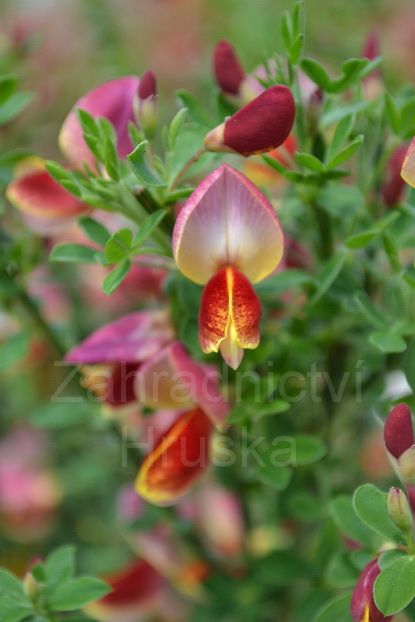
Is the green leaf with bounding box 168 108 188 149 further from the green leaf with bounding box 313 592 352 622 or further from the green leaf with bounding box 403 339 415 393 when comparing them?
the green leaf with bounding box 313 592 352 622

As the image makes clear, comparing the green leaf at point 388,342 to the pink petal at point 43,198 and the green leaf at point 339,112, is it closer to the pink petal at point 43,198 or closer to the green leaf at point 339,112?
the green leaf at point 339,112

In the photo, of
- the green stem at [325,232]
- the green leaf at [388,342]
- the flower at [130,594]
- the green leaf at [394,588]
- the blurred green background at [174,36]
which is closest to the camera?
the green leaf at [394,588]

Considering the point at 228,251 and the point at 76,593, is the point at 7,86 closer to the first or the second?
the point at 228,251

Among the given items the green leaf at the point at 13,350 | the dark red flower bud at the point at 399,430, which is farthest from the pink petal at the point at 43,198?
the dark red flower bud at the point at 399,430

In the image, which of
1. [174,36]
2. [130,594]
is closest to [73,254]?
[130,594]

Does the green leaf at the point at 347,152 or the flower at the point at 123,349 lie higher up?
the green leaf at the point at 347,152

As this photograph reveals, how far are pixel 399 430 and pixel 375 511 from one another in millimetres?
60

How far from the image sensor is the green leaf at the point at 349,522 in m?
0.66

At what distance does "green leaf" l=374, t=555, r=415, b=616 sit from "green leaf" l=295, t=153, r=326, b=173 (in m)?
0.27

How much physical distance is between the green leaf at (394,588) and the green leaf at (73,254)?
298 millimetres

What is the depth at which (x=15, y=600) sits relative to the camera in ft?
2.11

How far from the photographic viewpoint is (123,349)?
72cm

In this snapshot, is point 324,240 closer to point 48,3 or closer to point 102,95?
point 102,95

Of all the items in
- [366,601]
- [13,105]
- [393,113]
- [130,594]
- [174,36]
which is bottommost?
[130,594]
